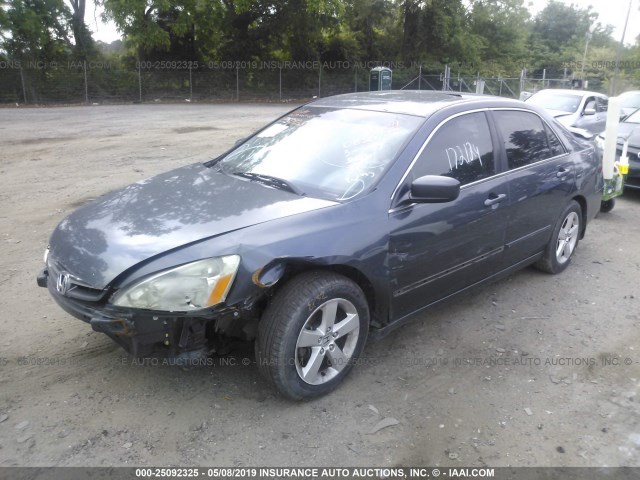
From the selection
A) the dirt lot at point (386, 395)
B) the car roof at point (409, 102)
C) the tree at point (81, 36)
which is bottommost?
the dirt lot at point (386, 395)

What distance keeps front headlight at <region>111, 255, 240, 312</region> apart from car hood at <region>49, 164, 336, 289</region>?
134mm

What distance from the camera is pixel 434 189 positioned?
10.5 ft

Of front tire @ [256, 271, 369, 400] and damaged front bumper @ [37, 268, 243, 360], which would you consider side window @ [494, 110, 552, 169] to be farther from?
damaged front bumper @ [37, 268, 243, 360]

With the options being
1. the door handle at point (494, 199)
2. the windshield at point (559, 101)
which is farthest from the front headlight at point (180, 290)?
the windshield at point (559, 101)

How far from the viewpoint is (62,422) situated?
2891 millimetres

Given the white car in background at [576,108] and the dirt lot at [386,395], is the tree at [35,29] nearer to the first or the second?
the white car in background at [576,108]

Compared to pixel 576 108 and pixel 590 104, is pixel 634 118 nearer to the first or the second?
pixel 576 108

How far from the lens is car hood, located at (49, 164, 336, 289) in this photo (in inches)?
111

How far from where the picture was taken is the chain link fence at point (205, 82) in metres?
23.9

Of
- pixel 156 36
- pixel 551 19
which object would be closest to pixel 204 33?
pixel 156 36

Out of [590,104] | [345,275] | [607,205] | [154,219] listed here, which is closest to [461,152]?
[345,275]

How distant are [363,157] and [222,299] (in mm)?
1403

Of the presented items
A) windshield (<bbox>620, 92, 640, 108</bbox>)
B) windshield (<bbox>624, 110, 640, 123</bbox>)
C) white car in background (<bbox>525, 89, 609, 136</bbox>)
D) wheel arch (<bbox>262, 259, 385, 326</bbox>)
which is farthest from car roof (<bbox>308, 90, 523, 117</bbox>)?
windshield (<bbox>620, 92, 640, 108</bbox>)

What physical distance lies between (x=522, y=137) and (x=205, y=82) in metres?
25.5
